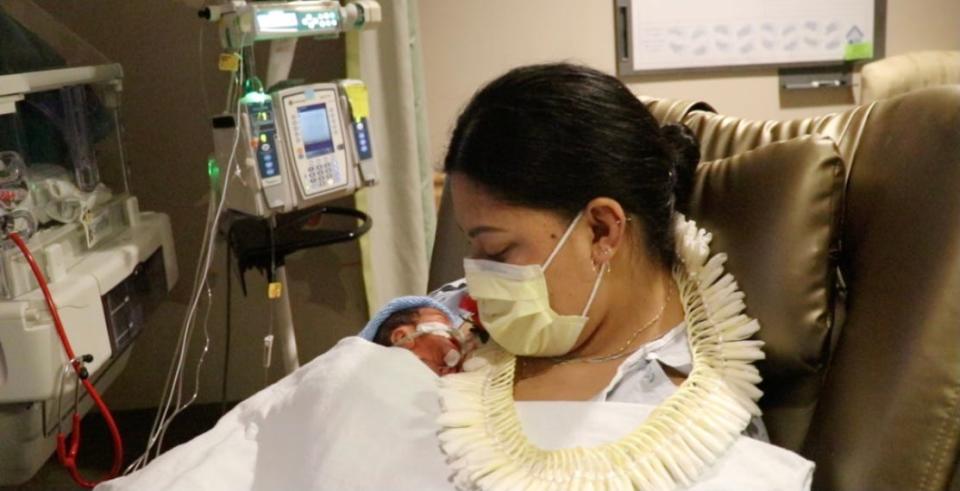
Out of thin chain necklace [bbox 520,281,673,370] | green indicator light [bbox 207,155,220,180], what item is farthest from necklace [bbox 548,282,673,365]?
green indicator light [bbox 207,155,220,180]

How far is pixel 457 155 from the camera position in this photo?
114cm

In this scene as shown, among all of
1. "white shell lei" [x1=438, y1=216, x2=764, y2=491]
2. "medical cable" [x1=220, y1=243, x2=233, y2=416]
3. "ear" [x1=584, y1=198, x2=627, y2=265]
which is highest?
"ear" [x1=584, y1=198, x2=627, y2=265]

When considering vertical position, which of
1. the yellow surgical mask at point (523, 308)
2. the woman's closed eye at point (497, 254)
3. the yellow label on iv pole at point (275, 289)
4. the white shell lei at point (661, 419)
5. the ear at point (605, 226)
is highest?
the ear at point (605, 226)

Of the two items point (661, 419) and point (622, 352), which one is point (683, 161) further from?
point (661, 419)

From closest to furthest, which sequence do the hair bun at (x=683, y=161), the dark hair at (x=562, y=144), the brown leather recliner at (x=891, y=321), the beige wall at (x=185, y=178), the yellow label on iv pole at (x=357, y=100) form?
the brown leather recliner at (x=891, y=321)
the dark hair at (x=562, y=144)
the hair bun at (x=683, y=161)
the yellow label on iv pole at (x=357, y=100)
the beige wall at (x=185, y=178)

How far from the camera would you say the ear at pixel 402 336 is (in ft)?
4.12

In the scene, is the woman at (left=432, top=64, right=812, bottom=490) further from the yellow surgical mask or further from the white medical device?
the white medical device

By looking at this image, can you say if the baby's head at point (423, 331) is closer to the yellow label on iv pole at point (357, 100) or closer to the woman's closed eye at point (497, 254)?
the woman's closed eye at point (497, 254)

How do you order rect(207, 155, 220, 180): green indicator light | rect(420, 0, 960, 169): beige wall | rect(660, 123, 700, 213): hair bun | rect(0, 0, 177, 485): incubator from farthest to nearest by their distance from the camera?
rect(420, 0, 960, 169): beige wall, rect(207, 155, 220, 180): green indicator light, rect(0, 0, 177, 485): incubator, rect(660, 123, 700, 213): hair bun

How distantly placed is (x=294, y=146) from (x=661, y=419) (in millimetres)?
1101

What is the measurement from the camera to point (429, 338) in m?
1.26

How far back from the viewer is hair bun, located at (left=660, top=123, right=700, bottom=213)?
4.01 ft

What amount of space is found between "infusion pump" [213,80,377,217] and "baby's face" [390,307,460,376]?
25.1 inches

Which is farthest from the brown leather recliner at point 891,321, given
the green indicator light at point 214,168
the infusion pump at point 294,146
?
the green indicator light at point 214,168
